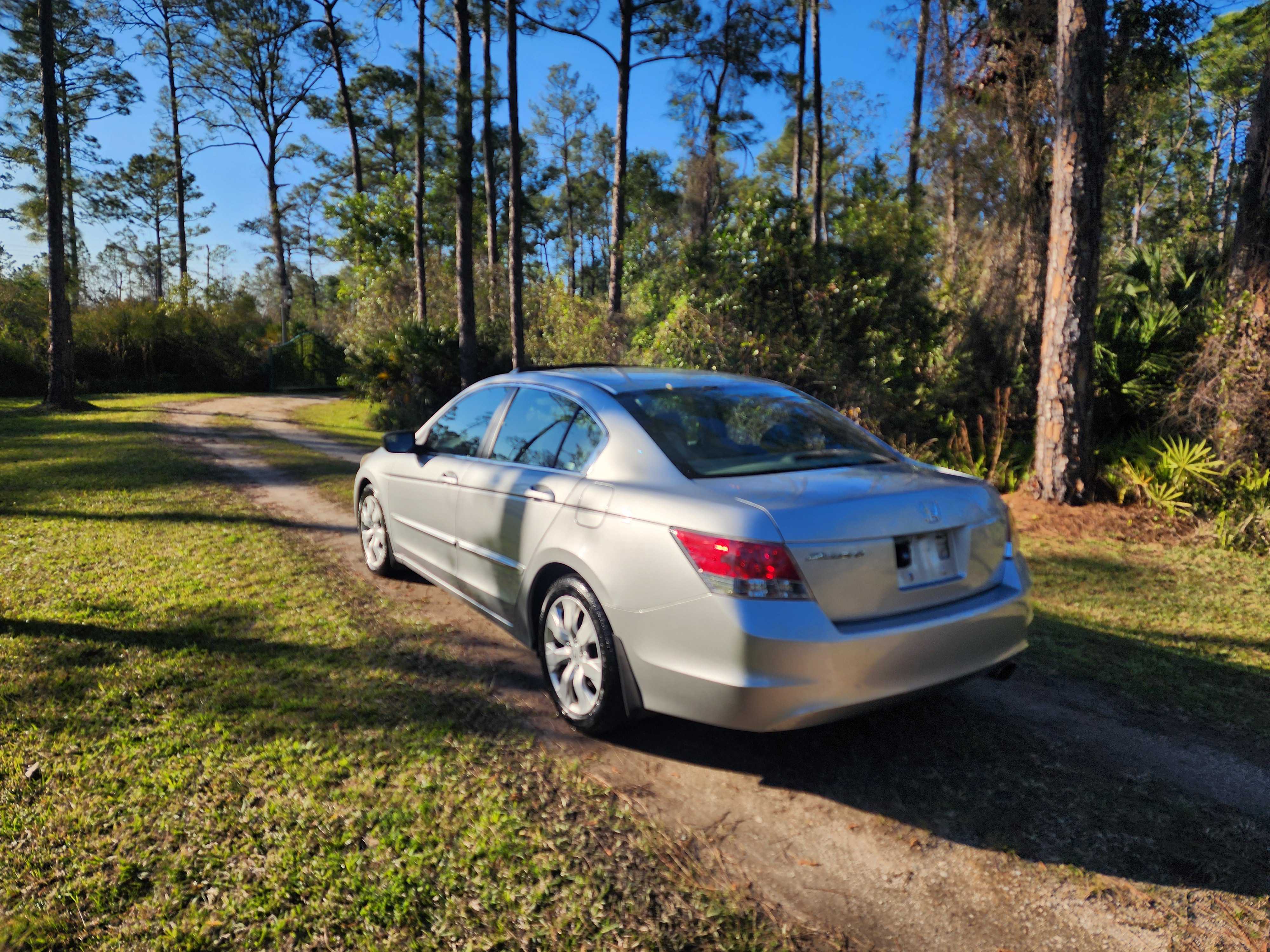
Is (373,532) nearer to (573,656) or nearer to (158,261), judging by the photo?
(573,656)

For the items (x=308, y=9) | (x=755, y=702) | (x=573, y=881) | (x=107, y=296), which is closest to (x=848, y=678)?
(x=755, y=702)

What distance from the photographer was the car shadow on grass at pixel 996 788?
287 cm

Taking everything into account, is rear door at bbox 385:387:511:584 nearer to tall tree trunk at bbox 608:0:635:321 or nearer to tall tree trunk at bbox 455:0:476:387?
tall tree trunk at bbox 455:0:476:387

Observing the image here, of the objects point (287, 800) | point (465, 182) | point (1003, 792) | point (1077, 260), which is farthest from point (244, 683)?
point (465, 182)

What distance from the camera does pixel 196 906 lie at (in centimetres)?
253

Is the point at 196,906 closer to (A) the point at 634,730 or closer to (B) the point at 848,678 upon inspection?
(A) the point at 634,730

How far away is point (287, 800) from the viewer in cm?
308

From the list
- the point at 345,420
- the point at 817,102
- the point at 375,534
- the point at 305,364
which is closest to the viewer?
the point at 375,534

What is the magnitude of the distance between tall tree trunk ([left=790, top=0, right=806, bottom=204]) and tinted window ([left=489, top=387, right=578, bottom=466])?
21310 millimetres

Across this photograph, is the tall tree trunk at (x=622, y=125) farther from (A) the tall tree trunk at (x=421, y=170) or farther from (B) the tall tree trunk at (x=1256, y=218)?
(B) the tall tree trunk at (x=1256, y=218)

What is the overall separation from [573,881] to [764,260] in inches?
372

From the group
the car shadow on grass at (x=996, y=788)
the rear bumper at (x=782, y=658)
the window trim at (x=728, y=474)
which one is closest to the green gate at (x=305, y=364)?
the window trim at (x=728, y=474)

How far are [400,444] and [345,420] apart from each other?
52.4 ft

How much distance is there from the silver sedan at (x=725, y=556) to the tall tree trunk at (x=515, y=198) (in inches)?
535
